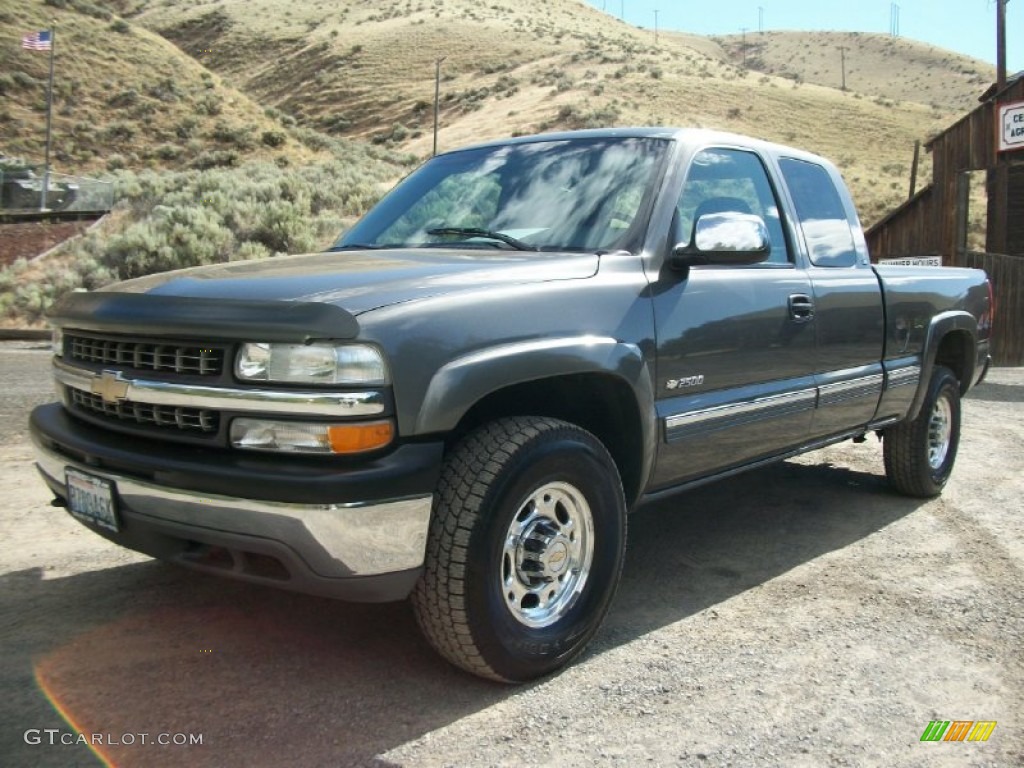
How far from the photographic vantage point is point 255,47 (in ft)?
270

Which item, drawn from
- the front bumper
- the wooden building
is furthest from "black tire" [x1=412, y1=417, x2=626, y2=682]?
the wooden building

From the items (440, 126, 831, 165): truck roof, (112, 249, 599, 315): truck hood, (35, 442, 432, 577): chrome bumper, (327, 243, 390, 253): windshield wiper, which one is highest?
(440, 126, 831, 165): truck roof

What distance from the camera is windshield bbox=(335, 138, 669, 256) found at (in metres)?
3.83

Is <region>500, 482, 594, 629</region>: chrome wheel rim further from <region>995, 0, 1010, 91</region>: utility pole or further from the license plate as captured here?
<region>995, 0, 1010, 91</region>: utility pole

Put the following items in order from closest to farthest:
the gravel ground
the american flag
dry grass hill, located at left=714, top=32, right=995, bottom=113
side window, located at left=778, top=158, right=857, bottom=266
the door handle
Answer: the gravel ground
the door handle
side window, located at left=778, top=158, right=857, bottom=266
the american flag
dry grass hill, located at left=714, top=32, right=995, bottom=113

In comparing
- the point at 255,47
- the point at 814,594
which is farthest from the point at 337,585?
the point at 255,47

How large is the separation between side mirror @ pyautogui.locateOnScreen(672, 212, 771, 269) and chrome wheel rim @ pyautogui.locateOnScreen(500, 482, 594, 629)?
107 cm

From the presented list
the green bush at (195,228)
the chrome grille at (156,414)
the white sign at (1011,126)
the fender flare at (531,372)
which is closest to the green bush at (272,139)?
the green bush at (195,228)

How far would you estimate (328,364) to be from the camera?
273cm

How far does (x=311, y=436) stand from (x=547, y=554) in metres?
0.95

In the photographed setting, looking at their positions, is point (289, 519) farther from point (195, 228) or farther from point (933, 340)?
point (195, 228)

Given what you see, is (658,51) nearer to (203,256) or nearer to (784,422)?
(203,256)

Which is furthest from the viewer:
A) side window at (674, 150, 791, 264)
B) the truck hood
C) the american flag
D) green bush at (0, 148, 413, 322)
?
the american flag

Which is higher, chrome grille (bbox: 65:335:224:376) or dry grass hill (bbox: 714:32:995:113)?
dry grass hill (bbox: 714:32:995:113)
